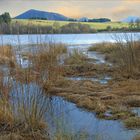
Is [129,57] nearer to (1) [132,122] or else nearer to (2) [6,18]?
(2) [6,18]

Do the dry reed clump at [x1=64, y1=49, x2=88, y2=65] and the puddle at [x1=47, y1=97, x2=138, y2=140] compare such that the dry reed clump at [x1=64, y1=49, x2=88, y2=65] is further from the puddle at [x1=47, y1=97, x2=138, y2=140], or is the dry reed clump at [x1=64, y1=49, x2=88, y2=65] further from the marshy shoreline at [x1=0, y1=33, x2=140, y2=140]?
the puddle at [x1=47, y1=97, x2=138, y2=140]

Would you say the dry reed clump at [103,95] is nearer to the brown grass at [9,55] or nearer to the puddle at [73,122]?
the puddle at [73,122]

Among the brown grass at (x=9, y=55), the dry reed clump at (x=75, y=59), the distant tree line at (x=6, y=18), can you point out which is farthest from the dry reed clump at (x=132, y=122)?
the dry reed clump at (x=75, y=59)

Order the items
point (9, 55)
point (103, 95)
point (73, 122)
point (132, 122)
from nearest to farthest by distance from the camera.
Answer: point (132, 122), point (73, 122), point (103, 95), point (9, 55)

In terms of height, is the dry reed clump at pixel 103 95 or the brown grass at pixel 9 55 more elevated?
the brown grass at pixel 9 55

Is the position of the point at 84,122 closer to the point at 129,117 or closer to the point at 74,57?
the point at 129,117

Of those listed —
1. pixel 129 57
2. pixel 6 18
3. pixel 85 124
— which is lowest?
pixel 85 124

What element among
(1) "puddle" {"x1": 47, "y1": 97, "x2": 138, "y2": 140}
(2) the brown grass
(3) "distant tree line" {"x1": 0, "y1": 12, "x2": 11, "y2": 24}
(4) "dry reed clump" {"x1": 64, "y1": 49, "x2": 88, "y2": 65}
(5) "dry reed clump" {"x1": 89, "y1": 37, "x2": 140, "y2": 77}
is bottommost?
(1) "puddle" {"x1": 47, "y1": 97, "x2": 138, "y2": 140}

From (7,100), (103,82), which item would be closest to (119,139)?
(7,100)

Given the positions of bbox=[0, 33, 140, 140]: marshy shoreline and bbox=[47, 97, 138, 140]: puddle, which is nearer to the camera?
bbox=[47, 97, 138, 140]: puddle

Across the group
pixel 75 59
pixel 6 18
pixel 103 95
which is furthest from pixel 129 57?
pixel 75 59

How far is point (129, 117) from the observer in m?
6.32

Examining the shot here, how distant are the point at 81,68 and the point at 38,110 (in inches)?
284

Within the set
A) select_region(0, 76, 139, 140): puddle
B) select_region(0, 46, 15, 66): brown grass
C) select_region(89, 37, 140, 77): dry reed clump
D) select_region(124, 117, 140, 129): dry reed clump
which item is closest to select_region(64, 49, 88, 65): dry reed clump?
select_region(0, 46, 15, 66): brown grass
